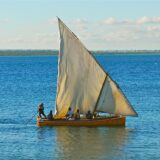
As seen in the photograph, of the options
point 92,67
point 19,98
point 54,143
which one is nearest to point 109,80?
point 92,67

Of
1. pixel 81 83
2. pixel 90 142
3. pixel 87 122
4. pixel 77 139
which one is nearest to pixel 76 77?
pixel 81 83

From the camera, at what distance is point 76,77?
62.0 meters

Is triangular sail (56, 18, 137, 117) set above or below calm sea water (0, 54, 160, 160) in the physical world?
above

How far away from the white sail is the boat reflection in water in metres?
3.07

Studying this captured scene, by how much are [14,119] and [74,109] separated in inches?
284

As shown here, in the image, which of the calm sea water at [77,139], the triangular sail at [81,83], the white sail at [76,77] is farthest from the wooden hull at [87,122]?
the white sail at [76,77]

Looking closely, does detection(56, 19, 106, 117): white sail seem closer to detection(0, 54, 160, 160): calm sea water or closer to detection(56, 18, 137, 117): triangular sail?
detection(56, 18, 137, 117): triangular sail

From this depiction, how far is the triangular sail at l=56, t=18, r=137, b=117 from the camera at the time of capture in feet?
200

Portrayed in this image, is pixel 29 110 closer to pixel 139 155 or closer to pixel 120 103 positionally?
pixel 120 103

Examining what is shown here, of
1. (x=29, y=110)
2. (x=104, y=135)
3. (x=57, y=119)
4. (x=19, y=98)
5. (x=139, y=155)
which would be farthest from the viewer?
(x=19, y=98)

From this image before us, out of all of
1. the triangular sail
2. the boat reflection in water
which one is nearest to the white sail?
the triangular sail

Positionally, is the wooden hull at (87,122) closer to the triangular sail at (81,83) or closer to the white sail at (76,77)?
the triangular sail at (81,83)

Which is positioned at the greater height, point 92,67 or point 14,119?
point 92,67

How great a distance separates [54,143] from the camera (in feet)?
170
